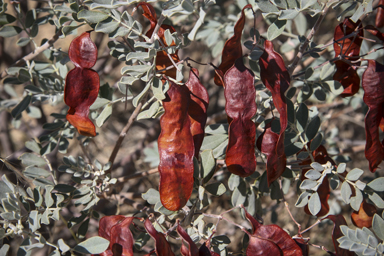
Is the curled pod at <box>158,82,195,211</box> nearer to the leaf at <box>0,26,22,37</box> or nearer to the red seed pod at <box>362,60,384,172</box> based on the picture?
the red seed pod at <box>362,60,384,172</box>

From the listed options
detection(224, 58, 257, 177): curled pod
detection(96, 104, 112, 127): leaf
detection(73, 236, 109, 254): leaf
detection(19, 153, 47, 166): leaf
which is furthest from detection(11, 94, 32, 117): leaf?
detection(224, 58, 257, 177): curled pod

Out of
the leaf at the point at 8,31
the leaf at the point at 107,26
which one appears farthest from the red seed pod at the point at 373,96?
the leaf at the point at 8,31

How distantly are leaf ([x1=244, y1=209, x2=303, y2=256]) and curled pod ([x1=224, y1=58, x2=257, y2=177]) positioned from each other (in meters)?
0.17

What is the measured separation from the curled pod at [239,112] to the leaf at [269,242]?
17 centimetres

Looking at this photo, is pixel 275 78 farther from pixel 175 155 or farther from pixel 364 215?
pixel 364 215

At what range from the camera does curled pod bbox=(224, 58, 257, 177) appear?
2.48 feet

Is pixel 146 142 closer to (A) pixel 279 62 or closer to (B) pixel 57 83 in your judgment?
(B) pixel 57 83

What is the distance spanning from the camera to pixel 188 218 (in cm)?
88

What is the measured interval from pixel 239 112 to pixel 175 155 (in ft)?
0.63

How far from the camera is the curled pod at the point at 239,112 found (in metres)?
0.76

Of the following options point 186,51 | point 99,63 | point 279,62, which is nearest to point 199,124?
point 279,62

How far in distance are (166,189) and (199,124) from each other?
0.20m

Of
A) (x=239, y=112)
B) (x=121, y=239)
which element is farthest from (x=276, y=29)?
(x=121, y=239)

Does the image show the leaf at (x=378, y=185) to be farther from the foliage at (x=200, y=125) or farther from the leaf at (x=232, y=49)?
the leaf at (x=232, y=49)
